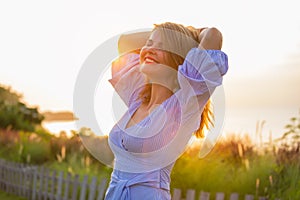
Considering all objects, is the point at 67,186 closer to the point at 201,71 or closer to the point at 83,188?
the point at 83,188

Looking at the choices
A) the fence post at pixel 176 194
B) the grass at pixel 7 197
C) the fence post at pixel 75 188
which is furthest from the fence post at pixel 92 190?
the grass at pixel 7 197

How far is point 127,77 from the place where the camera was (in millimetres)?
3008

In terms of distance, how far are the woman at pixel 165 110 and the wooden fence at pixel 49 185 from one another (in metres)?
2.67

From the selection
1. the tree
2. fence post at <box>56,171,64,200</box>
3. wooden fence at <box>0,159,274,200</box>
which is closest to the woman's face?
wooden fence at <box>0,159,274,200</box>

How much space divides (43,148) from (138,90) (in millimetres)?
8847

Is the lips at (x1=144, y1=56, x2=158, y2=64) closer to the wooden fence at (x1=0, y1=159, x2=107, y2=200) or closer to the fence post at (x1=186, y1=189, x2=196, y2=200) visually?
the fence post at (x1=186, y1=189, x2=196, y2=200)

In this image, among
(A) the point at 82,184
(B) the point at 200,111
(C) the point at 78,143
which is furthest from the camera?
(C) the point at 78,143

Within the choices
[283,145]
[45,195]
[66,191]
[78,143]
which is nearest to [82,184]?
[66,191]

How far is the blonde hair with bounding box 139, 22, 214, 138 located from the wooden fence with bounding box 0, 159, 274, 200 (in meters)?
2.63

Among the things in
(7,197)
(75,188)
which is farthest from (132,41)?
(7,197)

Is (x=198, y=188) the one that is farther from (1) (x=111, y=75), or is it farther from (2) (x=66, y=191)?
(1) (x=111, y=75)

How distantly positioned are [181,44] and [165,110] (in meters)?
0.31

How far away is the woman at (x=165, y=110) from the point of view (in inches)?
97.0

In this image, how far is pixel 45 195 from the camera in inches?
328
